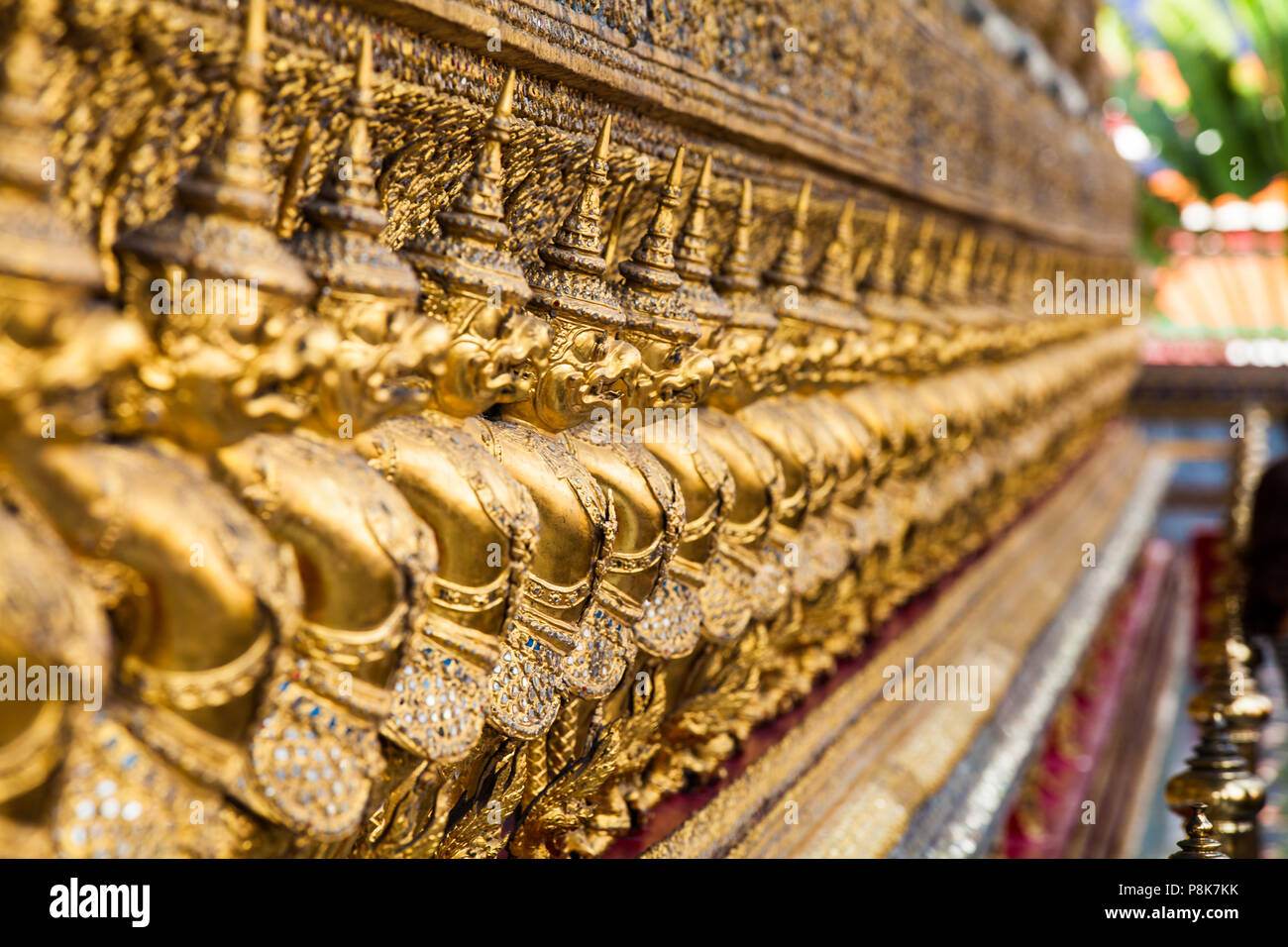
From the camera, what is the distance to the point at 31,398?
1.62ft

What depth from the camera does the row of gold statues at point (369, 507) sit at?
519 millimetres

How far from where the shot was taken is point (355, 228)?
0.67 meters

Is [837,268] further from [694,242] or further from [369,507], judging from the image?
[369,507]

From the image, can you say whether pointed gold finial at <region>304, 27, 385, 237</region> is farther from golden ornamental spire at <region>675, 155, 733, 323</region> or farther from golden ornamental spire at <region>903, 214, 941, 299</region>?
golden ornamental spire at <region>903, 214, 941, 299</region>

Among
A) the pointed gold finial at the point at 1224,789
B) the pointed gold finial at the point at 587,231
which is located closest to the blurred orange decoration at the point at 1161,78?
the pointed gold finial at the point at 1224,789

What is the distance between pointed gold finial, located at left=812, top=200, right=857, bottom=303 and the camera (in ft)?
4.50

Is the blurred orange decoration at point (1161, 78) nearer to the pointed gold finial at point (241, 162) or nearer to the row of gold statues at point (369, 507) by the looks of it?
the row of gold statues at point (369, 507)

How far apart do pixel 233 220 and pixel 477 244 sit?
0.22 m

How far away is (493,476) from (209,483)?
0.62ft

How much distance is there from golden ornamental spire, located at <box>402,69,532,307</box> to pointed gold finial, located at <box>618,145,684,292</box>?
7.2 inches

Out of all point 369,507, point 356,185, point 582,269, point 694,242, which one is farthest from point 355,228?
point 694,242

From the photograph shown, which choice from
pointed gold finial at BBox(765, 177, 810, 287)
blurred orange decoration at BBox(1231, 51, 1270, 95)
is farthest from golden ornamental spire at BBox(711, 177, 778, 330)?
blurred orange decoration at BBox(1231, 51, 1270, 95)

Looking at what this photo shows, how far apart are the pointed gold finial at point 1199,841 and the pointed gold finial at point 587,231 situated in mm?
546
